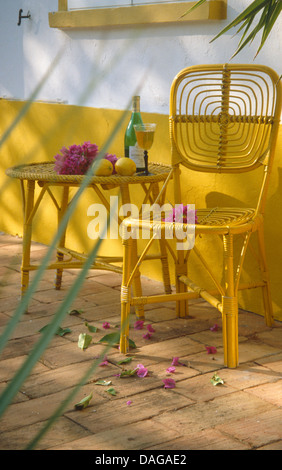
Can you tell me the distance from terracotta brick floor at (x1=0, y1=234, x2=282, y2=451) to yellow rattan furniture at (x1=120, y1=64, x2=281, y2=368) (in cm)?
12

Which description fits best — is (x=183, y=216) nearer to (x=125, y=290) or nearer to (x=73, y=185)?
(x=125, y=290)

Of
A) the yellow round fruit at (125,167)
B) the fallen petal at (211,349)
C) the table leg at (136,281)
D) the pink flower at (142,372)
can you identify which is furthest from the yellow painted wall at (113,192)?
the pink flower at (142,372)

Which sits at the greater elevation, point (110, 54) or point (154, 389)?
point (110, 54)

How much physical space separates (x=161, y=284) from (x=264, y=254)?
865 millimetres

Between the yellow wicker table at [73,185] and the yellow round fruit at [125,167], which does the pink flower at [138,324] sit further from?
the yellow round fruit at [125,167]

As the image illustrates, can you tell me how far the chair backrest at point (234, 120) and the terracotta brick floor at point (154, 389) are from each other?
27.2 inches

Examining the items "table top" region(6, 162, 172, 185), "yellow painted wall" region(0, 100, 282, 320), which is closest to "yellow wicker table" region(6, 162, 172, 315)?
"table top" region(6, 162, 172, 185)

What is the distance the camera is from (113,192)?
3.43 m

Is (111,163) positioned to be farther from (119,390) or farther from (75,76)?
(75,76)

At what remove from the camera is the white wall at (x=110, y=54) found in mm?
2769

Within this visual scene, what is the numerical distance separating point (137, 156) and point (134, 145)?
0.28 feet

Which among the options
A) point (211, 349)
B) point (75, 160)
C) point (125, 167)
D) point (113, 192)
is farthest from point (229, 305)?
point (113, 192)
